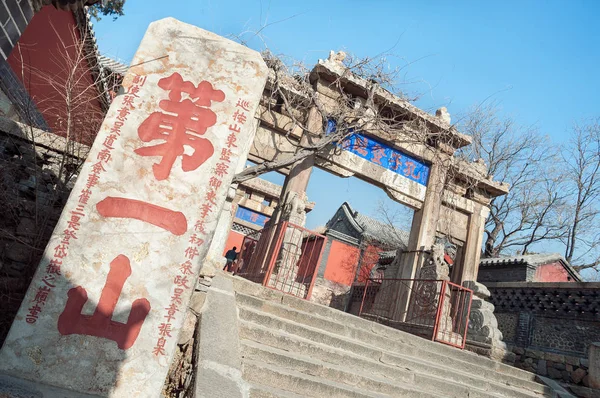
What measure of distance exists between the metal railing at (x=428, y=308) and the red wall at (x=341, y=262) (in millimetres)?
9483

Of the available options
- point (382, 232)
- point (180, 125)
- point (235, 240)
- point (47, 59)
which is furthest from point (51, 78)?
point (382, 232)

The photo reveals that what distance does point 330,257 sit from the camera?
61.1 feet

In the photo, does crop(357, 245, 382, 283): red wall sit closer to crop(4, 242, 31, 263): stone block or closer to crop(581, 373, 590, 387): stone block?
crop(581, 373, 590, 387): stone block

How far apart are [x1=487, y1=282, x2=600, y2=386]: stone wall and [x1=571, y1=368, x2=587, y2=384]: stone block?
1.22ft

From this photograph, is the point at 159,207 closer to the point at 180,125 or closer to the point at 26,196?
the point at 180,125

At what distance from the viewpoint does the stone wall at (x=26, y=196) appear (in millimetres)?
3643

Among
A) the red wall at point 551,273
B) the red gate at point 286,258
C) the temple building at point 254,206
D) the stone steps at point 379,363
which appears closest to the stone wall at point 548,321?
the stone steps at point 379,363

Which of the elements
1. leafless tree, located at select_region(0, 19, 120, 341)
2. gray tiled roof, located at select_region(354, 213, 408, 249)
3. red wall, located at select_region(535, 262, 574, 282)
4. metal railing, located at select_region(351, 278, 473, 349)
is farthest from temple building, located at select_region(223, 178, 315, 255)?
leafless tree, located at select_region(0, 19, 120, 341)

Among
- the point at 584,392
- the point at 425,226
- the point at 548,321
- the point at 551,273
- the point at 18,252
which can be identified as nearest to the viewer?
the point at 18,252

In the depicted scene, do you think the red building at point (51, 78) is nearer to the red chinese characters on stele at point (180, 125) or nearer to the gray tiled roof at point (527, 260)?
the red chinese characters on stele at point (180, 125)

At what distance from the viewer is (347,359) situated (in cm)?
431

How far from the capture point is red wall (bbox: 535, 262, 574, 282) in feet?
50.2

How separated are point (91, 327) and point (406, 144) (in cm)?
765

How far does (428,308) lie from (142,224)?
5.97 metres
